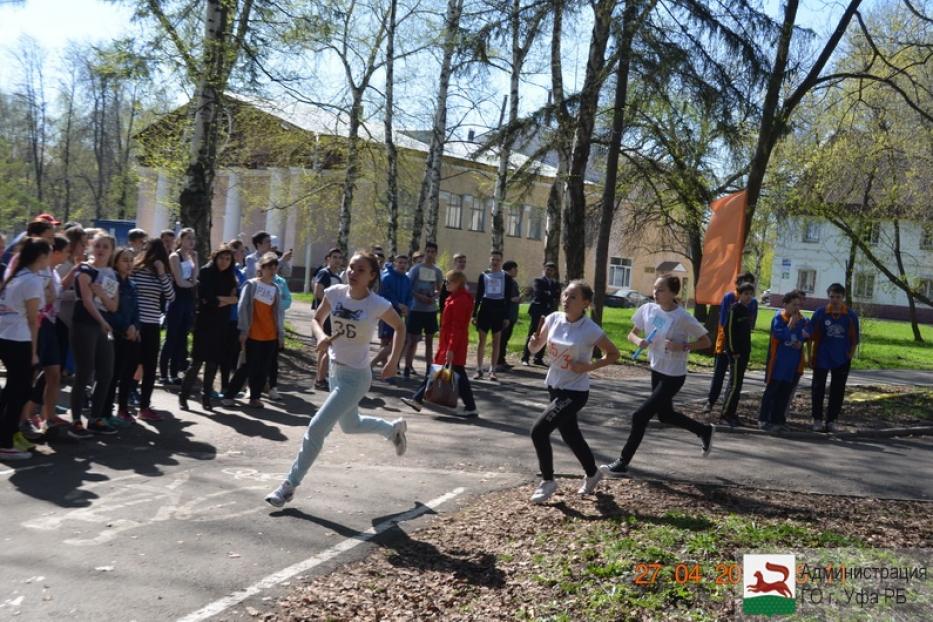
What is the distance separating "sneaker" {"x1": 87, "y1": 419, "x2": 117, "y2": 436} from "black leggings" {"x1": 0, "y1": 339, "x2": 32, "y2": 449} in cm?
114

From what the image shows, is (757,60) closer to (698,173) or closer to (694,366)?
(698,173)

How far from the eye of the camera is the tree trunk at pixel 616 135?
1666 centimetres

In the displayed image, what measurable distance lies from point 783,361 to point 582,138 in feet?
26.0

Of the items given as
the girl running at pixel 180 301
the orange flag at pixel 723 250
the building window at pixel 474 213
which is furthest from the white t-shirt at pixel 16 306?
the building window at pixel 474 213

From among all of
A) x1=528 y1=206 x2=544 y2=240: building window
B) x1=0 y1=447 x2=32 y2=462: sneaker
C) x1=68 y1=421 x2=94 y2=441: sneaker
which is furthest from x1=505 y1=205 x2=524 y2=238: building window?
x1=0 y1=447 x2=32 y2=462: sneaker

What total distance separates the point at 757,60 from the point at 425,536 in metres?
13.2

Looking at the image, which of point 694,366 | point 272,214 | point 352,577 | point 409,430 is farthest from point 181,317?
point 272,214

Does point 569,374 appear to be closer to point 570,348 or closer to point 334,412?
point 570,348

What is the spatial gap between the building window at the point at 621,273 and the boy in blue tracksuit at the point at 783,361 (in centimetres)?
6359

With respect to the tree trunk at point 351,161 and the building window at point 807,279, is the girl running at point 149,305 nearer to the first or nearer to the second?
the tree trunk at point 351,161

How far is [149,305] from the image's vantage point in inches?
385

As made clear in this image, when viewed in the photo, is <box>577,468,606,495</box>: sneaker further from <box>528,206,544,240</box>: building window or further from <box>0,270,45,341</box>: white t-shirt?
<box>528,206,544,240</box>: building window

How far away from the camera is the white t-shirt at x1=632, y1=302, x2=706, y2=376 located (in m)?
8.30

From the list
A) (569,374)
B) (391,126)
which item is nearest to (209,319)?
(569,374)
